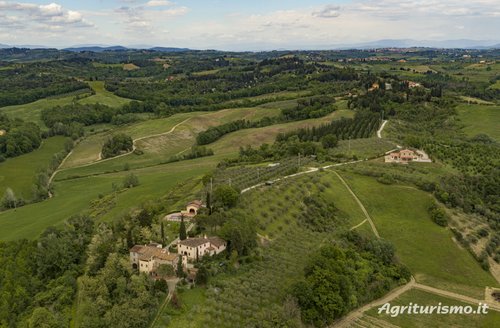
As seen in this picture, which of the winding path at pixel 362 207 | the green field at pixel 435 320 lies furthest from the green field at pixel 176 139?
the green field at pixel 435 320

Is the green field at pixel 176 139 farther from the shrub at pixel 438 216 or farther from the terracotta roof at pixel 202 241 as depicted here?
the terracotta roof at pixel 202 241

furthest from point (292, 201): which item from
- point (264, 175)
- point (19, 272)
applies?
point (19, 272)

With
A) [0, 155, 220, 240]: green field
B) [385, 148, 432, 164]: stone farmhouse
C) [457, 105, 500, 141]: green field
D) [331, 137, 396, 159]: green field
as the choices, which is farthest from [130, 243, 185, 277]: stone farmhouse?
[457, 105, 500, 141]: green field

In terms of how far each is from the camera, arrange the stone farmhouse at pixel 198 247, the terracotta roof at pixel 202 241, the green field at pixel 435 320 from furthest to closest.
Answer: the terracotta roof at pixel 202 241, the stone farmhouse at pixel 198 247, the green field at pixel 435 320

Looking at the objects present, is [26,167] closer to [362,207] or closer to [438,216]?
[362,207]

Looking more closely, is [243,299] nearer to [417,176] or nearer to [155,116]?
[417,176]

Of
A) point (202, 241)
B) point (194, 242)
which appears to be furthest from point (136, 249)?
point (202, 241)

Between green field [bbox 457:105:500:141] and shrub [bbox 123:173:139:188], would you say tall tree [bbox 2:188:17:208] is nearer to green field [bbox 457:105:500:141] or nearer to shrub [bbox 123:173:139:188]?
shrub [bbox 123:173:139:188]

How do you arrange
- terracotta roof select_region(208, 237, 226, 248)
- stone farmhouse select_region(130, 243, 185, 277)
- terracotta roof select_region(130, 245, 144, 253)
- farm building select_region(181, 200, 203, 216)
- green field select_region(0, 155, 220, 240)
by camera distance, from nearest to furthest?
stone farmhouse select_region(130, 243, 185, 277) → terracotta roof select_region(130, 245, 144, 253) → terracotta roof select_region(208, 237, 226, 248) → farm building select_region(181, 200, 203, 216) → green field select_region(0, 155, 220, 240)
